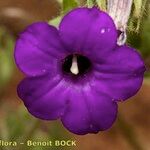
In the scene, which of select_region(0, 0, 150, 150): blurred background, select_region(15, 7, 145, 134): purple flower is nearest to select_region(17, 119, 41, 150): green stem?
select_region(0, 0, 150, 150): blurred background

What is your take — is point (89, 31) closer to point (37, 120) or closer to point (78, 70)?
point (78, 70)

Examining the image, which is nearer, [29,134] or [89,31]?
[89,31]

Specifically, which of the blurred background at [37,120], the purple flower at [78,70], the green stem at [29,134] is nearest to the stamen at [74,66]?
the purple flower at [78,70]

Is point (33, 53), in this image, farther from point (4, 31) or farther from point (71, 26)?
point (4, 31)

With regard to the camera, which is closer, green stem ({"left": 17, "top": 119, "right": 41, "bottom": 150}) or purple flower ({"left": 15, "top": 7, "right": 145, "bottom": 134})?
purple flower ({"left": 15, "top": 7, "right": 145, "bottom": 134})

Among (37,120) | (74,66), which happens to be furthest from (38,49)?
(37,120)

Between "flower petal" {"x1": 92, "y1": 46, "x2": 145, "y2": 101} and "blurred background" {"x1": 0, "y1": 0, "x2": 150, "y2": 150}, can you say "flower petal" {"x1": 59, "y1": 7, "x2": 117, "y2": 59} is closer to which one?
"flower petal" {"x1": 92, "y1": 46, "x2": 145, "y2": 101}

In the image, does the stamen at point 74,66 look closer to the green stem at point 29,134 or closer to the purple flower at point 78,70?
the purple flower at point 78,70
